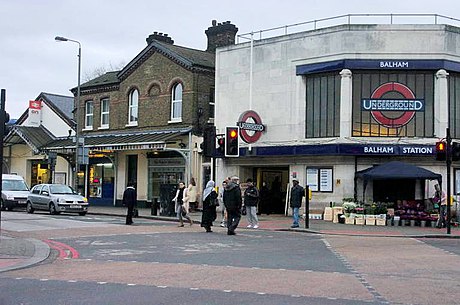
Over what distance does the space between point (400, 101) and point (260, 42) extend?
7328 mm

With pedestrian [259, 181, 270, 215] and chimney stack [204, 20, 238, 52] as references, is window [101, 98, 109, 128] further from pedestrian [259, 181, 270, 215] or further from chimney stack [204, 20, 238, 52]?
pedestrian [259, 181, 270, 215]

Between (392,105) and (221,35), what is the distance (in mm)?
14357

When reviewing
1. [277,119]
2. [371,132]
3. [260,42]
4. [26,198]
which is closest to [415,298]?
[371,132]

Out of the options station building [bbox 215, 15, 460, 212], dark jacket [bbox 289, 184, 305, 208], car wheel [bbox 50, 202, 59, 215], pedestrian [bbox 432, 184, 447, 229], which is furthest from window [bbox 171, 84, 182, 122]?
pedestrian [bbox 432, 184, 447, 229]

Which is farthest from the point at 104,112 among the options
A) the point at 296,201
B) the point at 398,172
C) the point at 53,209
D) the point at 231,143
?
the point at 398,172

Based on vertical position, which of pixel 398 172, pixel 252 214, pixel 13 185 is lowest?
pixel 252 214

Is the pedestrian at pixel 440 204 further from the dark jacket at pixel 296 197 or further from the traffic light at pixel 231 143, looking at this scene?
the traffic light at pixel 231 143

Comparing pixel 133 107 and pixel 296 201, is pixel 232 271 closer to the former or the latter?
pixel 296 201

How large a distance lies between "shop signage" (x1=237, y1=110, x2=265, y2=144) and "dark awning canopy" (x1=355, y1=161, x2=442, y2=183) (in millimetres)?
5709

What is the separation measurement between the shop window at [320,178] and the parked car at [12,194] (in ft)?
46.8

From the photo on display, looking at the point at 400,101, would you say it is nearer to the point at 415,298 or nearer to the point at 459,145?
the point at 459,145

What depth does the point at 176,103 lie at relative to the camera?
109 feet

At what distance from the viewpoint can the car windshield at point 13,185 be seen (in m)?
31.4

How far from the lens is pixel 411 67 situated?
25.8 metres
